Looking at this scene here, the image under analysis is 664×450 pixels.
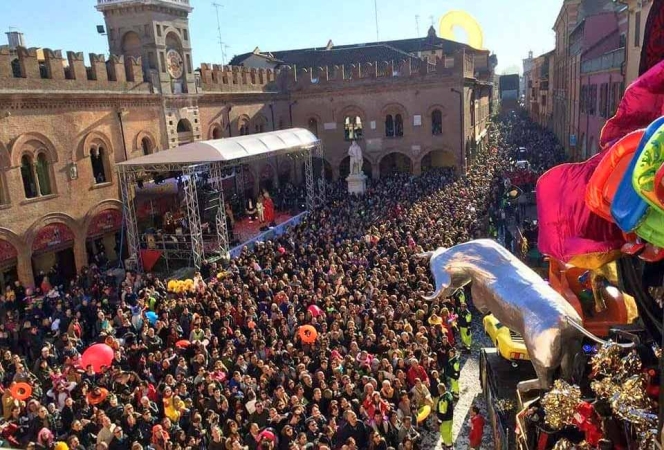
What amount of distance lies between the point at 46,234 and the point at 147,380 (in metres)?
11.7

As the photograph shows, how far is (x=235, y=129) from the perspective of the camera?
102 ft

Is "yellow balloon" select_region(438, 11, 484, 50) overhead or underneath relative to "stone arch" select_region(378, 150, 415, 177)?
overhead

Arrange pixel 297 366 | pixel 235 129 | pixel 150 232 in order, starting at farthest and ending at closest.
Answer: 1. pixel 235 129
2. pixel 150 232
3. pixel 297 366

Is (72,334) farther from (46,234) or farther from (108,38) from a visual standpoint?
(108,38)

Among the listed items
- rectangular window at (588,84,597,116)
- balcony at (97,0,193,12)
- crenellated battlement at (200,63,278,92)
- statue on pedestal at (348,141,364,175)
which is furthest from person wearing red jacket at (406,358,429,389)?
rectangular window at (588,84,597,116)

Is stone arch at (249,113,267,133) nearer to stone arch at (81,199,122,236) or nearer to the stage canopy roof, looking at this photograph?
the stage canopy roof

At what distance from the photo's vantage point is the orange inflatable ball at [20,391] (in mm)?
9523

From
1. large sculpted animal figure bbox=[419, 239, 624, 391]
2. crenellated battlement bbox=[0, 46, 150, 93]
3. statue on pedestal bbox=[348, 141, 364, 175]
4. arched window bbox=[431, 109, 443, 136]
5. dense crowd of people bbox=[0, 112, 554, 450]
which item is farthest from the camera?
arched window bbox=[431, 109, 443, 136]

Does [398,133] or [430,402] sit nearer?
[430,402]

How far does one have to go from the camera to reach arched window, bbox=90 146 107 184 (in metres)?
21.3

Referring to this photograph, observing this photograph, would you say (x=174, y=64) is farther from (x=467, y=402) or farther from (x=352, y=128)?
(x=467, y=402)

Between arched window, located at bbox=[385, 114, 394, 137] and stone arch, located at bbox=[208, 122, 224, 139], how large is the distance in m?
10.8

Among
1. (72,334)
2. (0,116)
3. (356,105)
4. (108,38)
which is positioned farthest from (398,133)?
(72,334)

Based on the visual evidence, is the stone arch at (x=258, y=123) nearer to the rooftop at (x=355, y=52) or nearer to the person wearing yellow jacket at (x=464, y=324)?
the rooftop at (x=355, y=52)
